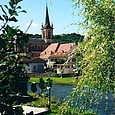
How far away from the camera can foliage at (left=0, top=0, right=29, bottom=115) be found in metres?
1.74

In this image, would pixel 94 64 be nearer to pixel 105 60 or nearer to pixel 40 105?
pixel 105 60

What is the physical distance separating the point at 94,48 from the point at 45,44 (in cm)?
8613

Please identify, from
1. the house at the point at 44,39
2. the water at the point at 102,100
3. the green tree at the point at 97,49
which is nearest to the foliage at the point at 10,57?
the water at the point at 102,100

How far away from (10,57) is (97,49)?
339 cm

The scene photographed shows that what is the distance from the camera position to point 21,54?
183 centimetres

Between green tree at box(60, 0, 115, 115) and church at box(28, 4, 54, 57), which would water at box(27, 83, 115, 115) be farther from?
church at box(28, 4, 54, 57)

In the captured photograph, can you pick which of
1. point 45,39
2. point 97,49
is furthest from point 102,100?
point 45,39

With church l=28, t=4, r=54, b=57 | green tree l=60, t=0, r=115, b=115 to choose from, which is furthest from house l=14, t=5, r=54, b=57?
green tree l=60, t=0, r=115, b=115

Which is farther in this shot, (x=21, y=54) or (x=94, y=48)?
(x=94, y=48)

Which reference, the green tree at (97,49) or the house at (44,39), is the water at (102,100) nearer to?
the green tree at (97,49)

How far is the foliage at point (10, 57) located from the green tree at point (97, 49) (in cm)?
324

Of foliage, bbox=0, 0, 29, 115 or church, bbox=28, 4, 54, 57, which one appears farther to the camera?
church, bbox=28, 4, 54, 57

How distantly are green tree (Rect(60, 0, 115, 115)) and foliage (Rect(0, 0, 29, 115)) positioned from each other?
10.6ft

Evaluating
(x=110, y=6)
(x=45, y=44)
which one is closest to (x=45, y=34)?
(x=45, y=44)
